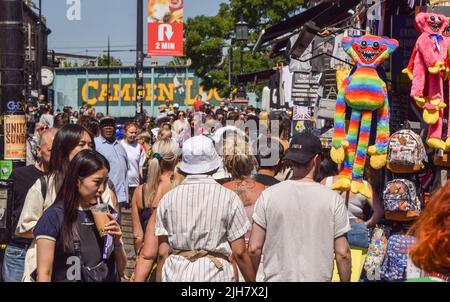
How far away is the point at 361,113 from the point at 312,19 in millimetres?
6504

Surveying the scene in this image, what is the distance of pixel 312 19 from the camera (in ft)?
47.4

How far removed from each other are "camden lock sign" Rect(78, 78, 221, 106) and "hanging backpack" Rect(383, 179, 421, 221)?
64444 millimetres

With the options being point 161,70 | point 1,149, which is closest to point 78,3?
point 1,149

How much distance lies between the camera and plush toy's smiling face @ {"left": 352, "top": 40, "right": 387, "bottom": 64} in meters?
8.32

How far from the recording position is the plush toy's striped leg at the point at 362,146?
8131 mm

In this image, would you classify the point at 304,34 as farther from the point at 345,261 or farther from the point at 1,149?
the point at 345,261

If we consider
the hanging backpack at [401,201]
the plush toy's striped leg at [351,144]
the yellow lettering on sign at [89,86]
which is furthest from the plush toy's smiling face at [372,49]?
the yellow lettering on sign at [89,86]

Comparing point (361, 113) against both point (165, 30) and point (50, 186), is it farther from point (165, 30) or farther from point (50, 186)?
point (165, 30)

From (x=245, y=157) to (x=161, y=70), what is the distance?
67556mm

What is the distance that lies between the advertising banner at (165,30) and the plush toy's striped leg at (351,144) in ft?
79.6

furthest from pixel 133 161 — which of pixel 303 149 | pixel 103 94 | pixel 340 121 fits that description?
pixel 103 94

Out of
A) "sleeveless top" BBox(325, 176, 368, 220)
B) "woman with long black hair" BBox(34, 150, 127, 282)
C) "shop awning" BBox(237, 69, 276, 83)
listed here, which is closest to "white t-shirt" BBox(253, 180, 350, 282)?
"woman with long black hair" BBox(34, 150, 127, 282)

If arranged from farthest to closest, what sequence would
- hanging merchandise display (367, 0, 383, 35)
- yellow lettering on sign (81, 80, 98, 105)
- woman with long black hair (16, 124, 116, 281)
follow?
1. yellow lettering on sign (81, 80, 98, 105)
2. hanging merchandise display (367, 0, 383, 35)
3. woman with long black hair (16, 124, 116, 281)

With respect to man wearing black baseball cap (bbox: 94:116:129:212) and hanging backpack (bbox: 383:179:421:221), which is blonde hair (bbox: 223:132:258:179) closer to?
hanging backpack (bbox: 383:179:421:221)
